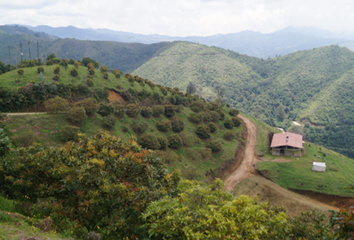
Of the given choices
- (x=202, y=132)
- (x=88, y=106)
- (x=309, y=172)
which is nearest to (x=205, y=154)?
(x=202, y=132)

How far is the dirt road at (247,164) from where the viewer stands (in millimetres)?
42938

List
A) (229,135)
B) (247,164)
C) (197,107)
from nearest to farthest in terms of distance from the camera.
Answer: (247,164), (229,135), (197,107)

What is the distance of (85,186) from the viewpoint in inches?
472

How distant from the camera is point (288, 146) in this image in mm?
53188

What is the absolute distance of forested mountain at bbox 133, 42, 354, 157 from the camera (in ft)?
331

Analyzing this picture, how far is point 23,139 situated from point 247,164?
44.1 metres

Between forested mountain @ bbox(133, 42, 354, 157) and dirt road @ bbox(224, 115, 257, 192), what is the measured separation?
50510 millimetres

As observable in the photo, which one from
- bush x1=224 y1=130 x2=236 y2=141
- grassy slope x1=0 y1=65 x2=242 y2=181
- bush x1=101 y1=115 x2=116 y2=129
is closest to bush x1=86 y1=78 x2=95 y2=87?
grassy slope x1=0 y1=65 x2=242 y2=181

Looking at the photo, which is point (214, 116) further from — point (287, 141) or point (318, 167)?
point (318, 167)

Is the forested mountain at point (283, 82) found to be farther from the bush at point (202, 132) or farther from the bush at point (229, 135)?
the bush at point (202, 132)

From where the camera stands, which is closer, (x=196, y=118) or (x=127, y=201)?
(x=127, y=201)

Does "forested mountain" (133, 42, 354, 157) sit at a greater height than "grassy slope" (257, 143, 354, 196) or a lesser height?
greater

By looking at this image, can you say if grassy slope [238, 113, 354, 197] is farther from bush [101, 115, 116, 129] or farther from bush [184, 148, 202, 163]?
bush [101, 115, 116, 129]

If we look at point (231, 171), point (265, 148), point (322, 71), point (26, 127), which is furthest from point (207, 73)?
point (26, 127)
